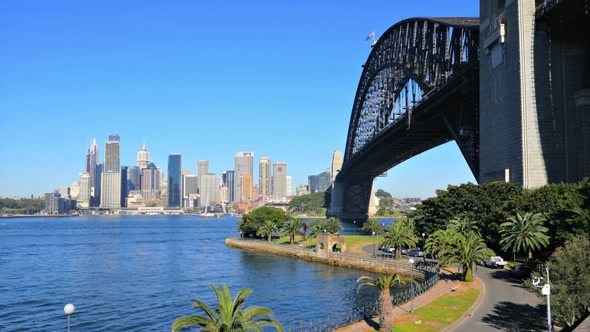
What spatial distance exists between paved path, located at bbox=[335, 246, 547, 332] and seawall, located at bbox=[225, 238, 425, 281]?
42.8 feet

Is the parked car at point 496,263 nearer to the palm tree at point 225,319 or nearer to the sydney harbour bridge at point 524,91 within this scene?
the sydney harbour bridge at point 524,91

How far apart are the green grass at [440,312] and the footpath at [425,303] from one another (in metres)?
0.44

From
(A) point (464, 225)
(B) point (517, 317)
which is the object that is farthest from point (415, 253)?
(B) point (517, 317)

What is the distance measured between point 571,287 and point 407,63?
3832 inches

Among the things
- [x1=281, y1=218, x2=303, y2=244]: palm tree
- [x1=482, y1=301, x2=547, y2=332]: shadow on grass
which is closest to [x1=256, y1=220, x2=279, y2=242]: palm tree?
[x1=281, y1=218, x2=303, y2=244]: palm tree

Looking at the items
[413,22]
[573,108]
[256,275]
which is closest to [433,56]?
[413,22]

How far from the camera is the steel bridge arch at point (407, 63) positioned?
8769cm

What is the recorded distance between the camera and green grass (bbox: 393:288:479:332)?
31141mm

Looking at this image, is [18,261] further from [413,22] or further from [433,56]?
[413,22]

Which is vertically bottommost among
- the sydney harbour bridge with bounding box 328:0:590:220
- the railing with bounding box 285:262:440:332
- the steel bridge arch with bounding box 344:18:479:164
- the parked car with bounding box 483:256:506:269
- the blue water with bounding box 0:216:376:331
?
the blue water with bounding box 0:216:376:331

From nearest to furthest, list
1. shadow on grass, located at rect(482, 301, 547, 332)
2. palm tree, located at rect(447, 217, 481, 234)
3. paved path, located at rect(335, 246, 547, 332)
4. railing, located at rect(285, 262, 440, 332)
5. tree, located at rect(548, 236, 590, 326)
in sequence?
tree, located at rect(548, 236, 590, 326)
shadow on grass, located at rect(482, 301, 547, 332)
paved path, located at rect(335, 246, 547, 332)
railing, located at rect(285, 262, 440, 332)
palm tree, located at rect(447, 217, 481, 234)

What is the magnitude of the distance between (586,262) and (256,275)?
158 ft

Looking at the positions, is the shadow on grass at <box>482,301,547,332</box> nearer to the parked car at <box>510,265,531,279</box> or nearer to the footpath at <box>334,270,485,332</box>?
the footpath at <box>334,270,485,332</box>

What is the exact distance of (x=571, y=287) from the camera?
2658 cm
